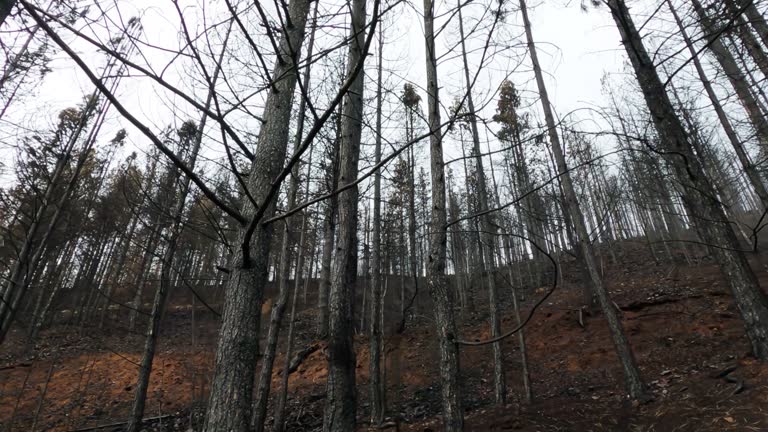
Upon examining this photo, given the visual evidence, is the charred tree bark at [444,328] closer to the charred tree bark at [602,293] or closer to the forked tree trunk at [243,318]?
the forked tree trunk at [243,318]

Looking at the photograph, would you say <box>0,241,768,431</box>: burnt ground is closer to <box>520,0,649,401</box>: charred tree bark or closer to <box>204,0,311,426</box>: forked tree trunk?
<box>520,0,649,401</box>: charred tree bark

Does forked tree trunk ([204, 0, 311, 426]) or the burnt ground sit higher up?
forked tree trunk ([204, 0, 311, 426])

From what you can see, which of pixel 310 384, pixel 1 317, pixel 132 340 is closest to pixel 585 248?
pixel 310 384

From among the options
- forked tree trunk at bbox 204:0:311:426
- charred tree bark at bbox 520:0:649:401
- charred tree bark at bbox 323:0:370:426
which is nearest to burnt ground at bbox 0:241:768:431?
charred tree bark at bbox 520:0:649:401

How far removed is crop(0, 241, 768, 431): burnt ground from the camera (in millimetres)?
5906

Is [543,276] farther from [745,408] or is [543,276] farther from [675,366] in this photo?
[745,408]

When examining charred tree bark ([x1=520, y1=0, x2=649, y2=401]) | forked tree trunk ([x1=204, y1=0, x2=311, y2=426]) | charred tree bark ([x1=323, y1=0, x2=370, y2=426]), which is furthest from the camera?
charred tree bark ([x1=520, y1=0, x2=649, y2=401])

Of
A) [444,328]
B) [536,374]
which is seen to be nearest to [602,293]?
[536,374]

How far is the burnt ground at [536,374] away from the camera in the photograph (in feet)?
19.4

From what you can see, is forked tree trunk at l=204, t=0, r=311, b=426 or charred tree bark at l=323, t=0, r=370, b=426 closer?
forked tree trunk at l=204, t=0, r=311, b=426

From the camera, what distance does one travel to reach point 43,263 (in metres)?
11.0

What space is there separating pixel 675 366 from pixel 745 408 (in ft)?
14.0

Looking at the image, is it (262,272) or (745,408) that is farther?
(745,408)

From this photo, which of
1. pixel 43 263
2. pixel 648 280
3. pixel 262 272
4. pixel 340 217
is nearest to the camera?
pixel 262 272
